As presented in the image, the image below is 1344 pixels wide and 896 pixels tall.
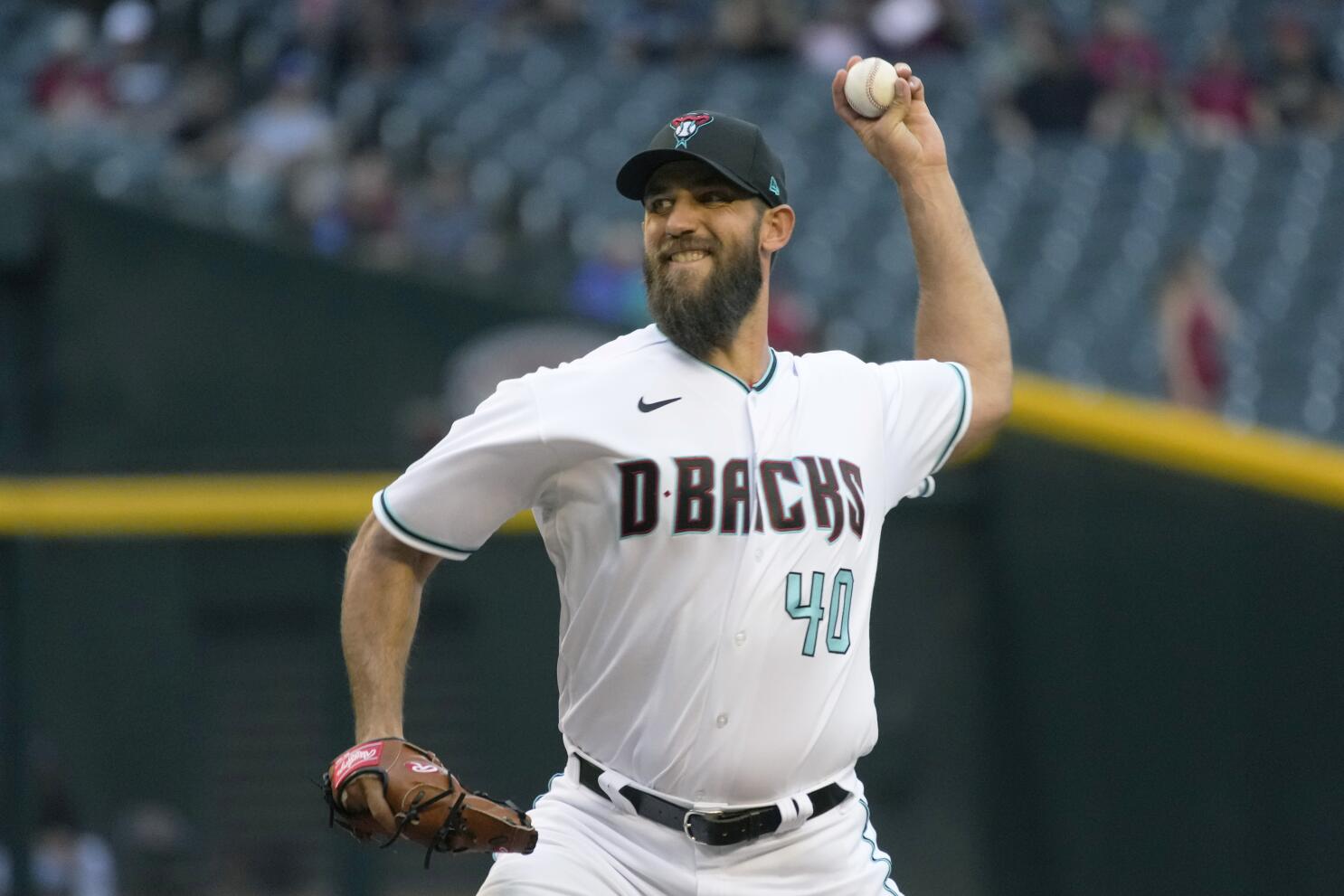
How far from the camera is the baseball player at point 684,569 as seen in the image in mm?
3398

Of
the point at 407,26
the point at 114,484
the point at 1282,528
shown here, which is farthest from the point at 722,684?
the point at 407,26

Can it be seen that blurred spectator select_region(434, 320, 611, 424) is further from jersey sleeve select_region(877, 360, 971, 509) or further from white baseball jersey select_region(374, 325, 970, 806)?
white baseball jersey select_region(374, 325, 970, 806)

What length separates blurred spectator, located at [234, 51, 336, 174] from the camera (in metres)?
9.98

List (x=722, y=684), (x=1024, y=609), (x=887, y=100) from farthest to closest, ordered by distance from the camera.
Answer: (x=1024, y=609) → (x=887, y=100) → (x=722, y=684)

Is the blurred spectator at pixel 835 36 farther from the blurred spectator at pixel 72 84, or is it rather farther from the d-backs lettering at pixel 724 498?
the d-backs lettering at pixel 724 498

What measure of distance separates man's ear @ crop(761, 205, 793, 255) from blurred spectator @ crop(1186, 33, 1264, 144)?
929 cm

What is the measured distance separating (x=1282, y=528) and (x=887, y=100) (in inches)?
186

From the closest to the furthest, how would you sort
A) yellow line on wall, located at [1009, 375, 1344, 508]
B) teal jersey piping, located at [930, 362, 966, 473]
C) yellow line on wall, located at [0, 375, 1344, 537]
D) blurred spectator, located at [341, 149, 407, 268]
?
teal jersey piping, located at [930, 362, 966, 473] < yellow line on wall, located at [1009, 375, 1344, 508] < yellow line on wall, located at [0, 375, 1344, 537] < blurred spectator, located at [341, 149, 407, 268]

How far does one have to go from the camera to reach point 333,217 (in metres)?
9.59

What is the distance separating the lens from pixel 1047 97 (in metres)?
12.3

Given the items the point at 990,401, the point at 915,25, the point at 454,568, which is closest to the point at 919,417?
the point at 990,401

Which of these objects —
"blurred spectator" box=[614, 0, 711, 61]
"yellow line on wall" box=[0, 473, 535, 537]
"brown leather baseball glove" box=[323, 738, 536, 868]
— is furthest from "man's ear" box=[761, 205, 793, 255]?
"blurred spectator" box=[614, 0, 711, 61]

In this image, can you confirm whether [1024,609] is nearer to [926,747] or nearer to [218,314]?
[926,747]

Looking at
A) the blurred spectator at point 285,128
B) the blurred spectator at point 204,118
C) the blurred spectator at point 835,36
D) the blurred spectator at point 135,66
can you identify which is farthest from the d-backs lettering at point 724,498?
the blurred spectator at point 835,36
